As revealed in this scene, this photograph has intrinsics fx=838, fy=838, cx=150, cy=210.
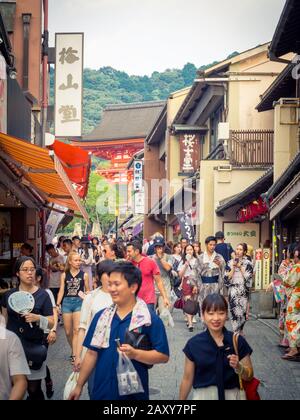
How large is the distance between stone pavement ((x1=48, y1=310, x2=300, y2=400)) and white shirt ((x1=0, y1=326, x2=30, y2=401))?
3904mm

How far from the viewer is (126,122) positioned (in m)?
73.2

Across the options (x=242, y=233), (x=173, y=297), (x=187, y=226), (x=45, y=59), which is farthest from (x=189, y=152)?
(x=173, y=297)

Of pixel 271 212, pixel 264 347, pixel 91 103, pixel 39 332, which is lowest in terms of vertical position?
pixel 264 347

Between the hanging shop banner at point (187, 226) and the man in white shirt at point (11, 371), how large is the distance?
2411cm

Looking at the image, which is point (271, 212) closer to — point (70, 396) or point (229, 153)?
point (229, 153)

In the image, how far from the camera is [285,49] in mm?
17406

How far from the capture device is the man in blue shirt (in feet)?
19.0

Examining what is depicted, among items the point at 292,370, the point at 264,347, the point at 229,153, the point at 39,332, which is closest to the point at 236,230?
the point at 229,153

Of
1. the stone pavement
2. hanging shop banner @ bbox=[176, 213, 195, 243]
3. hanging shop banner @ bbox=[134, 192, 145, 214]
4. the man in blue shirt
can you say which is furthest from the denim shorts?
hanging shop banner @ bbox=[134, 192, 145, 214]

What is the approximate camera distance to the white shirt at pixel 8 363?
5566 mm

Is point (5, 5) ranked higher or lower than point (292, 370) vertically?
higher

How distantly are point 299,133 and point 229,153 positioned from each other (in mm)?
8736

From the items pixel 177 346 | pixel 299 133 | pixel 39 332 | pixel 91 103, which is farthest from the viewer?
pixel 91 103

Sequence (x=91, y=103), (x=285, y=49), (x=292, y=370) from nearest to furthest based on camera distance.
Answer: (x=292, y=370)
(x=285, y=49)
(x=91, y=103)
